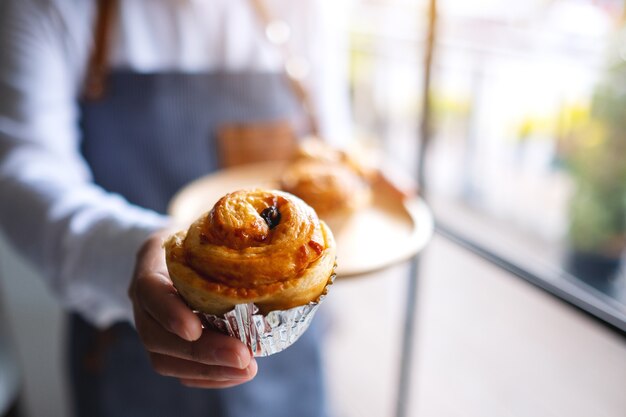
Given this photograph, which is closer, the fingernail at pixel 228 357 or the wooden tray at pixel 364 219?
the fingernail at pixel 228 357

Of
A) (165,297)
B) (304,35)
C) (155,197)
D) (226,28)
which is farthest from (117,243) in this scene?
(304,35)

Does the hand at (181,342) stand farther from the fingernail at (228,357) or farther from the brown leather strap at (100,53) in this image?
the brown leather strap at (100,53)

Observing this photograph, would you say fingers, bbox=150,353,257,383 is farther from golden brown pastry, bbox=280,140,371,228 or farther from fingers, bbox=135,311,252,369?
golden brown pastry, bbox=280,140,371,228

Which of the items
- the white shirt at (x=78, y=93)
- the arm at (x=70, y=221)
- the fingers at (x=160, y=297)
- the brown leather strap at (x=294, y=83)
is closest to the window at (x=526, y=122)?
the brown leather strap at (x=294, y=83)

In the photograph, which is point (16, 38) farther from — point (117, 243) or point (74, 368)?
point (74, 368)

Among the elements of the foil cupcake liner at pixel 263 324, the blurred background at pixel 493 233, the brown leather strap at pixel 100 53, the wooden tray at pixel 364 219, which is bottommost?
the blurred background at pixel 493 233

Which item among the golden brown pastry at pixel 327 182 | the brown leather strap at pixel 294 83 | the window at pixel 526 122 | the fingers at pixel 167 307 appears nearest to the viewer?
the fingers at pixel 167 307

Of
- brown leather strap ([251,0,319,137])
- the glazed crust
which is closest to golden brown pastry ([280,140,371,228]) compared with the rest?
the glazed crust

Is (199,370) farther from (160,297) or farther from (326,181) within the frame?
(326,181)
